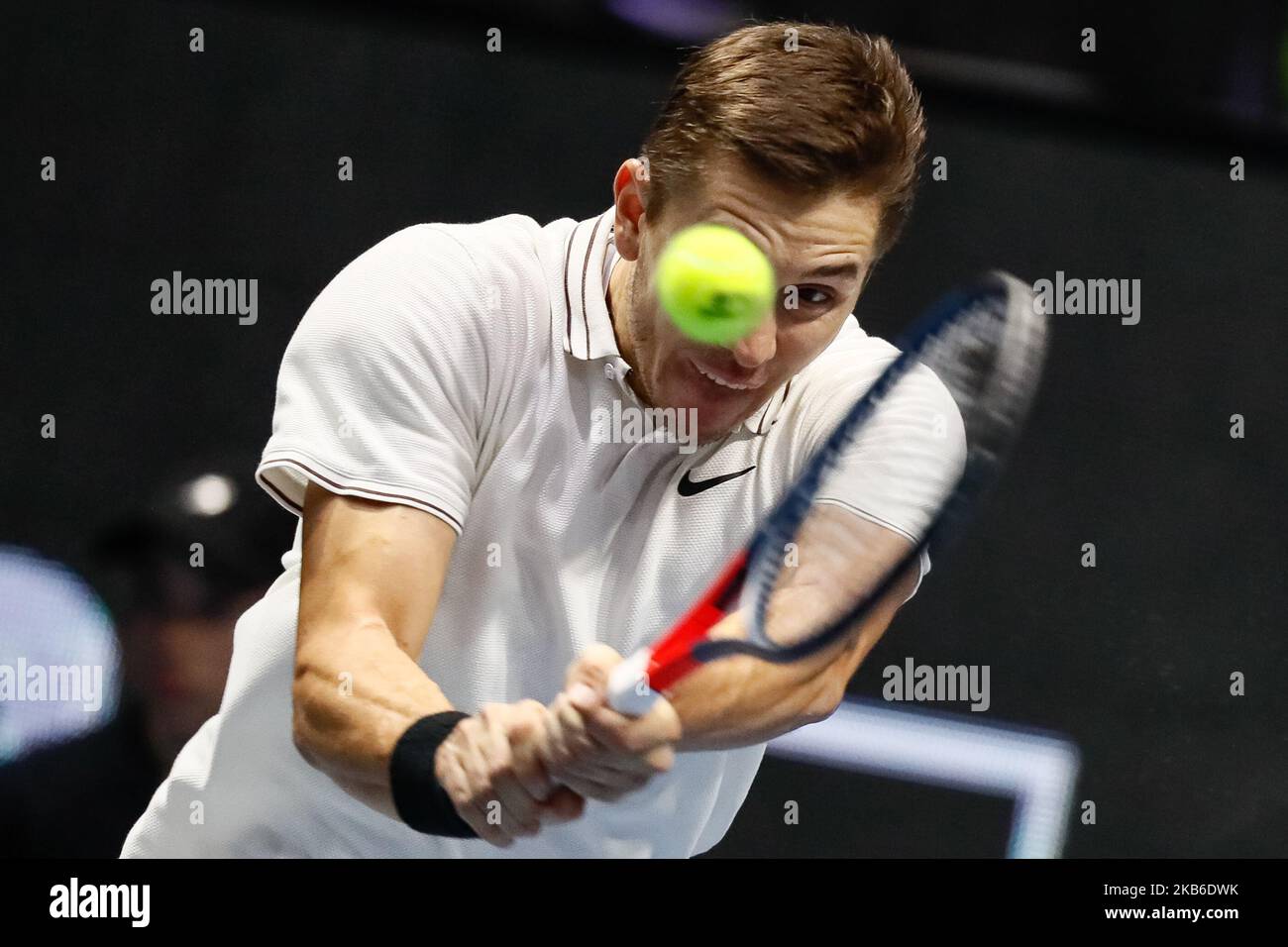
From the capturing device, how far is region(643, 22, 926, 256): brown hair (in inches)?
52.5

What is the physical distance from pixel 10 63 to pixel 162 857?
3.91 feet

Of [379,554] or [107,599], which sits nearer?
[379,554]

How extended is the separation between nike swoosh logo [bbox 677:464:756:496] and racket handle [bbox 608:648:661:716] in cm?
38

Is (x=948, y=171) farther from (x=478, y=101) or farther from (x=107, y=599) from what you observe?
(x=107, y=599)

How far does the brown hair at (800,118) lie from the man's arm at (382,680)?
338 mm

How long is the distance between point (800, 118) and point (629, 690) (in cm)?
49

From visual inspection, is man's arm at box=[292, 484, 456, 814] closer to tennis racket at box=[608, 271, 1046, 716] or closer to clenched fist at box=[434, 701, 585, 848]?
clenched fist at box=[434, 701, 585, 848]

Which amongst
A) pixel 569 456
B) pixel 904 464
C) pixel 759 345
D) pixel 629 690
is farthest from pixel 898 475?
pixel 629 690

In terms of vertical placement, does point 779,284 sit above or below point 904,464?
above

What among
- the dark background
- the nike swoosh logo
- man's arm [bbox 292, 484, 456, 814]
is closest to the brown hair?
the nike swoosh logo

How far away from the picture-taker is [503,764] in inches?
43.5

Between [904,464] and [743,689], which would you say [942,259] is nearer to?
[904,464]

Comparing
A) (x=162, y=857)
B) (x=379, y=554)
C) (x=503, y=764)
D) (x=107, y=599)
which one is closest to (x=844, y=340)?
(x=379, y=554)

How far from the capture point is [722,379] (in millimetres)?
1364
